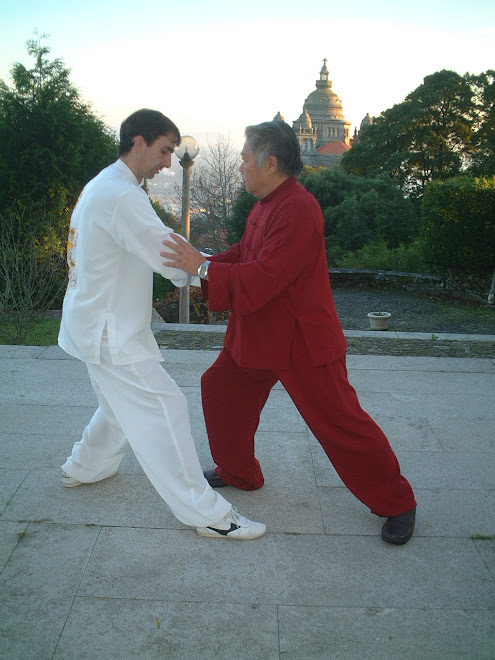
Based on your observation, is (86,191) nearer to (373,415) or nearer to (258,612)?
(258,612)

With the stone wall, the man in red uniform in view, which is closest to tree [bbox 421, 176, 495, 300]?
the stone wall

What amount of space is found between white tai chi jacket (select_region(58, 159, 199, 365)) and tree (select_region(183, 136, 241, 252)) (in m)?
29.0

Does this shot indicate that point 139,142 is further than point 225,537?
No

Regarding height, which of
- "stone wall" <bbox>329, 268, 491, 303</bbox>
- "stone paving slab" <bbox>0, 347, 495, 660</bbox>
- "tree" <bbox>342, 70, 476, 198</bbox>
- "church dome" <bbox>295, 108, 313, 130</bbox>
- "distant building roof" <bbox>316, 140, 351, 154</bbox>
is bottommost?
"stone wall" <bbox>329, 268, 491, 303</bbox>

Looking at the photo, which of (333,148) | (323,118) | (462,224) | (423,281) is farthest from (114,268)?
(323,118)

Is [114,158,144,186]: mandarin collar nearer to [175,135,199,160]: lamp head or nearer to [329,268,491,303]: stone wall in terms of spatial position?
[175,135,199,160]: lamp head

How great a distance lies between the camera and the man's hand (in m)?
2.49

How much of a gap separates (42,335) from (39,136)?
298 inches

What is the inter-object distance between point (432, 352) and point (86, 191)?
4.41 meters

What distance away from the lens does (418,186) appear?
106ft

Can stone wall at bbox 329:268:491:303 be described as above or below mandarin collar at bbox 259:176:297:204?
below

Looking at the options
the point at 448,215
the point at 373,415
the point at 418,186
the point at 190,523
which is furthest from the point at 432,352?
the point at 418,186

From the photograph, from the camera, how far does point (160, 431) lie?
2611mm

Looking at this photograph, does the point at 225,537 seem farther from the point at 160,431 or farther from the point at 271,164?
the point at 271,164
